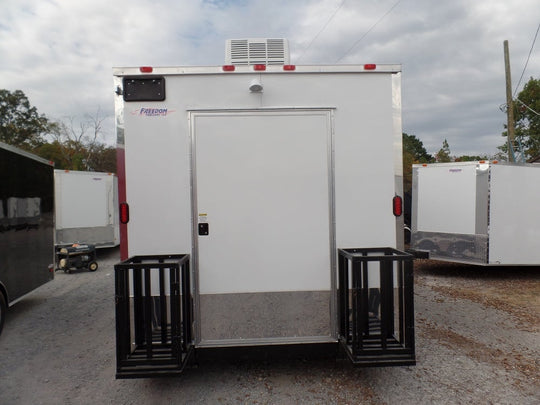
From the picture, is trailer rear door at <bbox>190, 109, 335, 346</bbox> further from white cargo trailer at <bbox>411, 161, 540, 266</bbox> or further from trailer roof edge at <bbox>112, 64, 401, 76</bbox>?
white cargo trailer at <bbox>411, 161, 540, 266</bbox>

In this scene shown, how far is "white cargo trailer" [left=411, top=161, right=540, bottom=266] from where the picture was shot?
22.0ft

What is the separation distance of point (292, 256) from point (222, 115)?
1324 millimetres

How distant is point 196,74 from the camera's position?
114 inches

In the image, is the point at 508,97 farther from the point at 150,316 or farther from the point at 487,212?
the point at 150,316

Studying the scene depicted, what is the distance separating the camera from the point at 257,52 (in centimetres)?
353

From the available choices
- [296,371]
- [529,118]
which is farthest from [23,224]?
[529,118]

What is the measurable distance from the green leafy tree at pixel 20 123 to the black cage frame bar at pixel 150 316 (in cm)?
3646

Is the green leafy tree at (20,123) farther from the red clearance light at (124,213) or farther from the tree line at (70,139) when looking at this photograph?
the red clearance light at (124,213)

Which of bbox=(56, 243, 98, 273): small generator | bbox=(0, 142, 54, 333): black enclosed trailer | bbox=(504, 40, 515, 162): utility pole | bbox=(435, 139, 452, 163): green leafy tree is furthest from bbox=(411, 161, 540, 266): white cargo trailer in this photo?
bbox=(435, 139, 452, 163): green leafy tree

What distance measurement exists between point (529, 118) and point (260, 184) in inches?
982

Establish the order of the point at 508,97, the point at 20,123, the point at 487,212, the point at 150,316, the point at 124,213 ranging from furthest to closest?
the point at 20,123
the point at 508,97
the point at 487,212
the point at 124,213
the point at 150,316

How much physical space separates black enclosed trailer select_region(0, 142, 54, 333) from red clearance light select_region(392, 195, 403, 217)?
14.9ft

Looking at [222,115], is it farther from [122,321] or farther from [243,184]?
[122,321]

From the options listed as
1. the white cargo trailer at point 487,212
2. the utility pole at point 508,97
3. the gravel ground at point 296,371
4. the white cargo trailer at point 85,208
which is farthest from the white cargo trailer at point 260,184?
the utility pole at point 508,97
